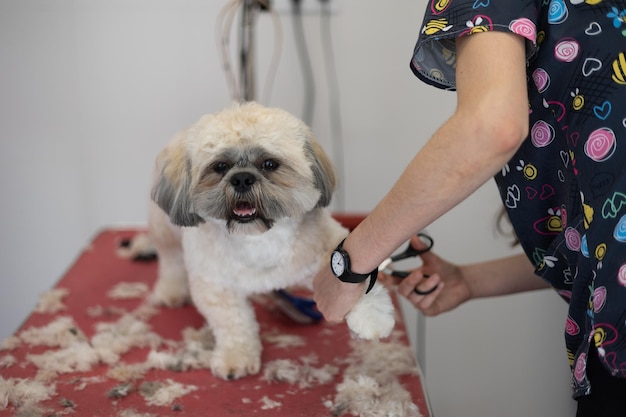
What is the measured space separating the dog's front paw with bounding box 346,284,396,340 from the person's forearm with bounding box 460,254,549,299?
313 mm

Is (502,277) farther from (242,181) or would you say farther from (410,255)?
(242,181)

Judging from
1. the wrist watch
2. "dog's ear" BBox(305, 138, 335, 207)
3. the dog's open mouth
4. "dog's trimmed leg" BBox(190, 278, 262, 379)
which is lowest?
"dog's trimmed leg" BBox(190, 278, 262, 379)

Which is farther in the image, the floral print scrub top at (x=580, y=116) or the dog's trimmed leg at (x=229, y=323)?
the dog's trimmed leg at (x=229, y=323)

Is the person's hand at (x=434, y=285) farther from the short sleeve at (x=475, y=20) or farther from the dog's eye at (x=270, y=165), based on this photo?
the short sleeve at (x=475, y=20)

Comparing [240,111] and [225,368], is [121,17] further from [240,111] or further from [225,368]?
[225,368]

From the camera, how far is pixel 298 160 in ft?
3.59

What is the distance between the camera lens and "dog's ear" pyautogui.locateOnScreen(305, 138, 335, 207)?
3.69ft

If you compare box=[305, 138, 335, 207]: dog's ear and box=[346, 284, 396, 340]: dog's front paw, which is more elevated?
box=[305, 138, 335, 207]: dog's ear

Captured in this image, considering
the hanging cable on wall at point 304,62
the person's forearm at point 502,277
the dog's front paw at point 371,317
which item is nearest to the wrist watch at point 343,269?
the dog's front paw at point 371,317

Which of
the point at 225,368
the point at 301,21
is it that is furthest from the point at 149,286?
the point at 301,21

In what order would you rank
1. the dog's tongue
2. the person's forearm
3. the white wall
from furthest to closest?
1. the white wall
2. the person's forearm
3. the dog's tongue

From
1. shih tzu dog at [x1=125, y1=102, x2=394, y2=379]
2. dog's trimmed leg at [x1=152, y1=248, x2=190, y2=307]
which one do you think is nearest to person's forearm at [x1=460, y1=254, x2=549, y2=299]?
shih tzu dog at [x1=125, y1=102, x2=394, y2=379]

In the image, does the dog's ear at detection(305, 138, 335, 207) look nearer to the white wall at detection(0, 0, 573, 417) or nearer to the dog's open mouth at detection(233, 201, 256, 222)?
the dog's open mouth at detection(233, 201, 256, 222)

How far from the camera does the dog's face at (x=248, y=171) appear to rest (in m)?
1.06
